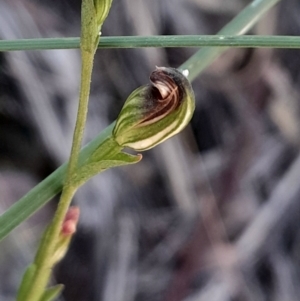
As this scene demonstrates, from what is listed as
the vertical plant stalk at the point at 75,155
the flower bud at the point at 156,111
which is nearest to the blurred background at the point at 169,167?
the vertical plant stalk at the point at 75,155

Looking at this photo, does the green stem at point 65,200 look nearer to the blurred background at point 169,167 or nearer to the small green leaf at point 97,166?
the small green leaf at point 97,166

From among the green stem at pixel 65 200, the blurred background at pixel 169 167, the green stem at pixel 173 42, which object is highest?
the blurred background at pixel 169 167

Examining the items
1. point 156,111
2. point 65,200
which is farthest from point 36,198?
point 156,111

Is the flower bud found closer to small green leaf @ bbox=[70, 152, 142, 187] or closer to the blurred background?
small green leaf @ bbox=[70, 152, 142, 187]

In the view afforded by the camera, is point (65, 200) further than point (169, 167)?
No

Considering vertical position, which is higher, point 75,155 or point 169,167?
point 169,167

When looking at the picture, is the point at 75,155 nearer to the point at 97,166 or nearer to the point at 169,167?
the point at 97,166

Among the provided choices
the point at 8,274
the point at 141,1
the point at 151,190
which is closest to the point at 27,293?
the point at 8,274
